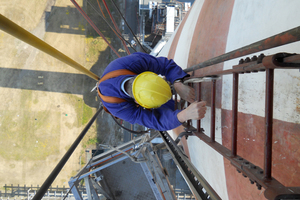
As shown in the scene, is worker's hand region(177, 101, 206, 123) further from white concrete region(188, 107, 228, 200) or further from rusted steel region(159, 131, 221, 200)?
rusted steel region(159, 131, 221, 200)

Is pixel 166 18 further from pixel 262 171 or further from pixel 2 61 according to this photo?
pixel 2 61

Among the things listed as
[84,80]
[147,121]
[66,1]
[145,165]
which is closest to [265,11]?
[147,121]

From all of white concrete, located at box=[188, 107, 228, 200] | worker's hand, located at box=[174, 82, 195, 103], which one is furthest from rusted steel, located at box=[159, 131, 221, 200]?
worker's hand, located at box=[174, 82, 195, 103]

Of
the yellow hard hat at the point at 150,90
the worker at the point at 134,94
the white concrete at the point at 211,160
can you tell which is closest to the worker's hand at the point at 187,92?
the worker at the point at 134,94

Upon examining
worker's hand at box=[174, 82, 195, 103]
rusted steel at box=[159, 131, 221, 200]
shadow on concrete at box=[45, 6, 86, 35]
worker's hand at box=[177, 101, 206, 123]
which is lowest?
rusted steel at box=[159, 131, 221, 200]

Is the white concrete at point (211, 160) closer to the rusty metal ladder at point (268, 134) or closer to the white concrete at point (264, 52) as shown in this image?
the white concrete at point (264, 52)

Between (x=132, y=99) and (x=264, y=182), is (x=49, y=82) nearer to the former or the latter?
(x=132, y=99)
